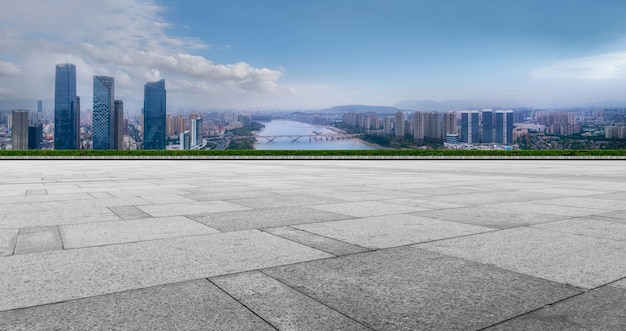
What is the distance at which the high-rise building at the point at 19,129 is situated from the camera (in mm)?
113856

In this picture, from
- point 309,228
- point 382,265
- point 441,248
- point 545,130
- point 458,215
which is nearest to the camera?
point 382,265

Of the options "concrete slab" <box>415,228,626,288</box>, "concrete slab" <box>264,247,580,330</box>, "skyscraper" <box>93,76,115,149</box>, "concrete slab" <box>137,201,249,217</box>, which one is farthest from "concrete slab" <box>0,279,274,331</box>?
"skyscraper" <box>93,76,115,149</box>

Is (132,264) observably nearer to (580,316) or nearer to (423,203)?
(580,316)

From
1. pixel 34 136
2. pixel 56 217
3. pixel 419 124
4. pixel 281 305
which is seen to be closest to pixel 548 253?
pixel 281 305

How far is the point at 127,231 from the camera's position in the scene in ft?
21.6

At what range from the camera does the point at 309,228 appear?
6.74 m

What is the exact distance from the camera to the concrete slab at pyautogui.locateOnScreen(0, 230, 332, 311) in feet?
12.9

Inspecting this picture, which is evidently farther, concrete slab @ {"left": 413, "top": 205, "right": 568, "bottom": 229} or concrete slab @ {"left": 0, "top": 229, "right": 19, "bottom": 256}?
concrete slab @ {"left": 413, "top": 205, "right": 568, "bottom": 229}

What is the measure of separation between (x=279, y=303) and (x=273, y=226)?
338cm

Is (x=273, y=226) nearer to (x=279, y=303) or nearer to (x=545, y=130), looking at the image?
(x=279, y=303)

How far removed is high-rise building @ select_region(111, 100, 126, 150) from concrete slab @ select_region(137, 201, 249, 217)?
5865 inches

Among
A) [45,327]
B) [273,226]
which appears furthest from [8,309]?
[273,226]

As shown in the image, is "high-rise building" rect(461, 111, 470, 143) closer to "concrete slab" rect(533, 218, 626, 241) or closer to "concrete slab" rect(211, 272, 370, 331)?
"concrete slab" rect(533, 218, 626, 241)

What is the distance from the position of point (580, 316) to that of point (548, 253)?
2058 millimetres
